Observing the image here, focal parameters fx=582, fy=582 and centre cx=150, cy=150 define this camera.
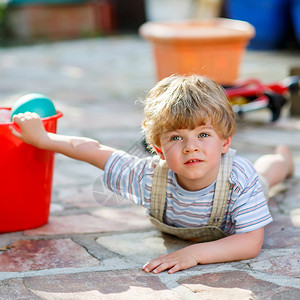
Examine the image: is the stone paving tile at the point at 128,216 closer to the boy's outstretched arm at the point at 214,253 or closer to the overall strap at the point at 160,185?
the overall strap at the point at 160,185

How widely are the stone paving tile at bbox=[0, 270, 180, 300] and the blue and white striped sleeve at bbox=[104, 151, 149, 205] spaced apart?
34 centimetres

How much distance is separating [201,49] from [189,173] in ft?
8.81

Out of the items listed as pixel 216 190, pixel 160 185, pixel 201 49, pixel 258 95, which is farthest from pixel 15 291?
pixel 201 49

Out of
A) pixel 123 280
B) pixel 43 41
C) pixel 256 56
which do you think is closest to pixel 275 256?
pixel 123 280

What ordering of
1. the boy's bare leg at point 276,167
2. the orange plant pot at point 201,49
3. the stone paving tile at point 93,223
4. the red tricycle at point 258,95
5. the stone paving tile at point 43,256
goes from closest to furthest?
1. the stone paving tile at point 43,256
2. the stone paving tile at point 93,223
3. the boy's bare leg at point 276,167
4. the red tricycle at point 258,95
5. the orange plant pot at point 201,49

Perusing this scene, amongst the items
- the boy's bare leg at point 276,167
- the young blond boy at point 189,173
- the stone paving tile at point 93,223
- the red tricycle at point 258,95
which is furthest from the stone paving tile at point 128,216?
the red tricycle at point 258,95

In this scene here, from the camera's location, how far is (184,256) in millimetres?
1970

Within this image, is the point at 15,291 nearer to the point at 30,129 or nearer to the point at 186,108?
the point at 30,129

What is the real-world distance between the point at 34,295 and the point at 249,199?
0.81 m

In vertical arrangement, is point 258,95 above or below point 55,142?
below

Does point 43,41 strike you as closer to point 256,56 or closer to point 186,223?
point 256,56

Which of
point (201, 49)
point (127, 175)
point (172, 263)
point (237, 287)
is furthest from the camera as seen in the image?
point (201, 49)

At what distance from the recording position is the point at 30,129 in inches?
82.7

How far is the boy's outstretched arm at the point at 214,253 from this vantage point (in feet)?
6.40
